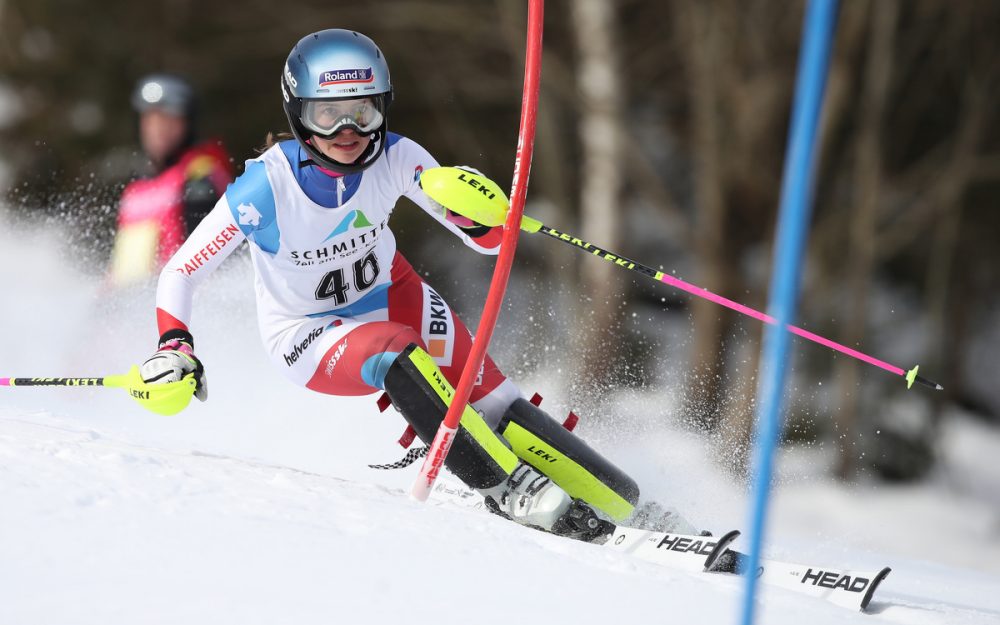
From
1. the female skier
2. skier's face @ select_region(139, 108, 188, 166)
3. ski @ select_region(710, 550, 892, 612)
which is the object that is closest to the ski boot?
the female skier

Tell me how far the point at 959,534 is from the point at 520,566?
38.5 ft

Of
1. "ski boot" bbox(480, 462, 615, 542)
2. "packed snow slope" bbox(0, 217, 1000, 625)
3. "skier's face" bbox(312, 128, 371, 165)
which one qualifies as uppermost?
"skier's face" bbox(312, 128, 371, 165)

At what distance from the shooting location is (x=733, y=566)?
3912 millimetres

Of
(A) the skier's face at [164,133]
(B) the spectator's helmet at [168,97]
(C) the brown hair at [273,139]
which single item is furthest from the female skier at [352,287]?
(B) the spectator's helmet at [168,97]

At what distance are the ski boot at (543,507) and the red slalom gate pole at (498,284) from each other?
0.28 meters

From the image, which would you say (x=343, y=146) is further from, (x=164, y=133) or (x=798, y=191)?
(x=164, y=133)

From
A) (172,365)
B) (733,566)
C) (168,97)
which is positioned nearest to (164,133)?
(168,97)

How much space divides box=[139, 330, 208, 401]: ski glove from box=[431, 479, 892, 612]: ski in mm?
1513

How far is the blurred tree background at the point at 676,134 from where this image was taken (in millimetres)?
12562

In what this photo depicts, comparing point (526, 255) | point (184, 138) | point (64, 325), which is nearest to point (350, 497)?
point (184, 138)

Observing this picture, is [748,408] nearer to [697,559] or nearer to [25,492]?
[697,559]

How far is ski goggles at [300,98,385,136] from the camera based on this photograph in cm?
395

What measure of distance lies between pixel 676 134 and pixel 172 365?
13.2 meters

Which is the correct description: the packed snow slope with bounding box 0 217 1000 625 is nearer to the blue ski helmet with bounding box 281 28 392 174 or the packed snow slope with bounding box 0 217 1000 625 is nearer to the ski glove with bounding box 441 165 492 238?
the ski glove with bounding box 441 165 492 238
